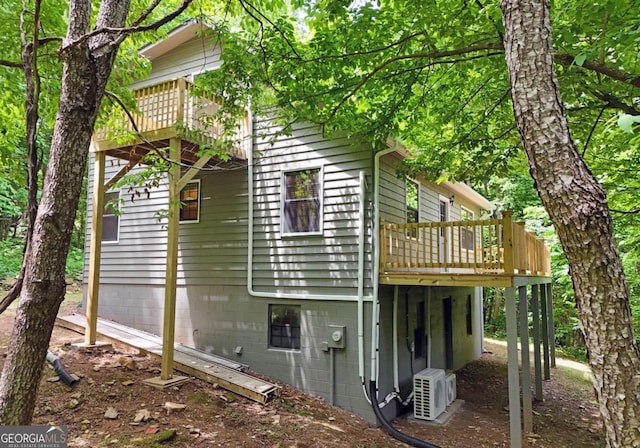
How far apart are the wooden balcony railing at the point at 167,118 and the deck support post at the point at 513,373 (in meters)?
4.96

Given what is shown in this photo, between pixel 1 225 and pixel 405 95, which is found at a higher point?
pixel 405 95

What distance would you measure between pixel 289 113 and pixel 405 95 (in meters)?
1.80

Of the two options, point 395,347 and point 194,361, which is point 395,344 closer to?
point 395,347

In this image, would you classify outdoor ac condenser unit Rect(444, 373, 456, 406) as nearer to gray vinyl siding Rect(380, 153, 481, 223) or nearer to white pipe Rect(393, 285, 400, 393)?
white pipe Rect(393, 285, 400, 393)

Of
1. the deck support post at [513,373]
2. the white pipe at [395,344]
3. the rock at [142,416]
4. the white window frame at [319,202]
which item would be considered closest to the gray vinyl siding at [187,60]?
the white window frame at [319,202]

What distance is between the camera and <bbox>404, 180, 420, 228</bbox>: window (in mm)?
9312

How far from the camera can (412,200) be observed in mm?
9617

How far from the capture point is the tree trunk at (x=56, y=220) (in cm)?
263

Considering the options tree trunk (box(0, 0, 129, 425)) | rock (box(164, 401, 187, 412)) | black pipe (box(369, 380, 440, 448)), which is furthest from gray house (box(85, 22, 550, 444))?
tree trunk (box(0, 0, 129, 425))

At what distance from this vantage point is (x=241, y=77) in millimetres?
6117

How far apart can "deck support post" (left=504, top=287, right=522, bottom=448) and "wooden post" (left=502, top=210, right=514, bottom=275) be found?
0.34 metres

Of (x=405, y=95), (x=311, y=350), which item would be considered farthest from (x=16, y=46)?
(x=311, y=350)

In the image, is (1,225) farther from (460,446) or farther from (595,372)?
(595,372)

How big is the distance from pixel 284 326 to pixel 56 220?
18.9 feet
